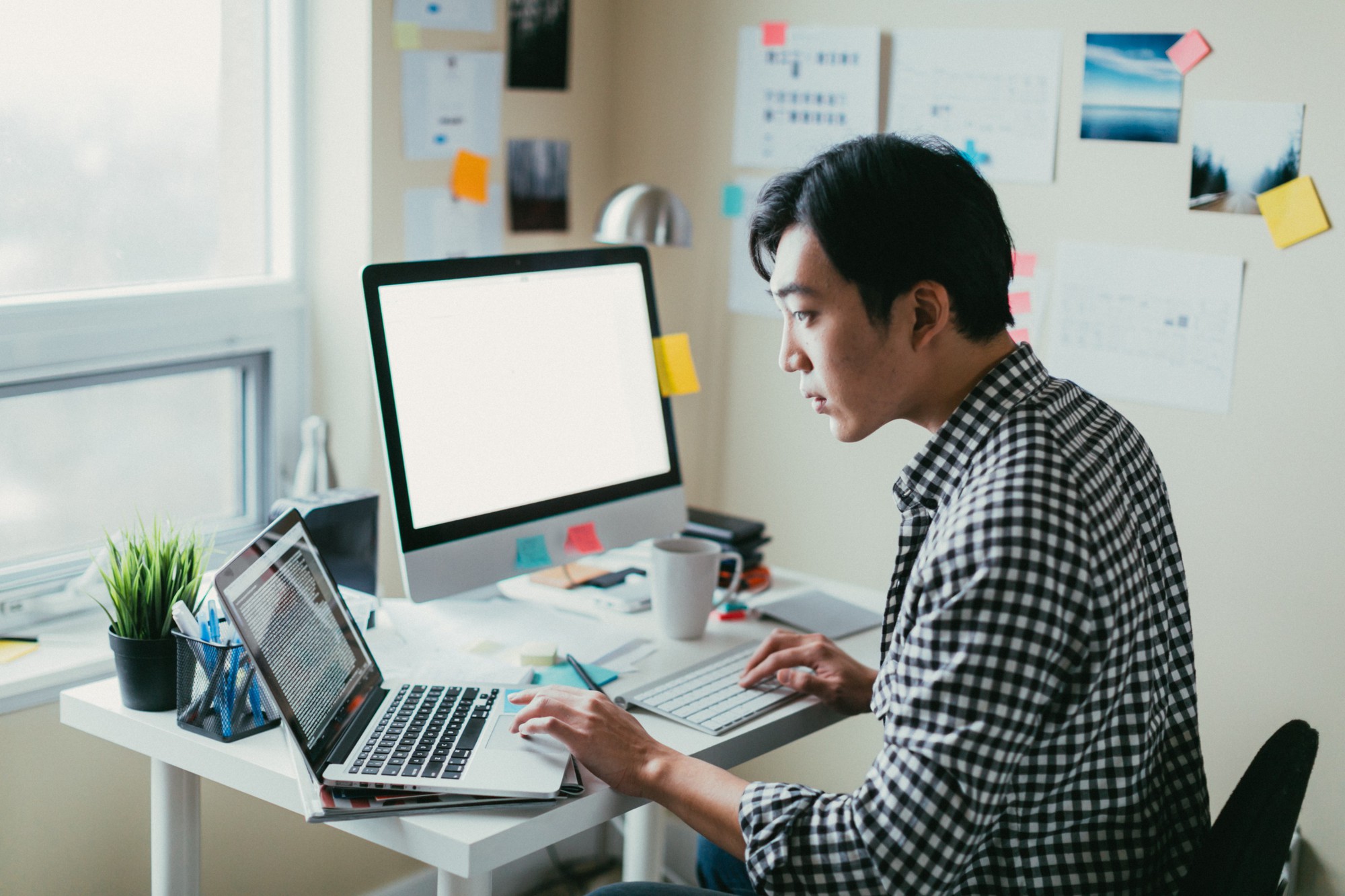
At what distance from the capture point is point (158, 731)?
1.35 metres

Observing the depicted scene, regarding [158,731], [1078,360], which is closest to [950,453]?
[158,731]

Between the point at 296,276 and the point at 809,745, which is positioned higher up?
the point at 296,276

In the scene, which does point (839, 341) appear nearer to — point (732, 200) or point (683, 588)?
point (683, 588)

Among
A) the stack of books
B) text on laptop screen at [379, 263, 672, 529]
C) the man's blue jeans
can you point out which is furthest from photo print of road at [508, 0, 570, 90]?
the man's blue jeans

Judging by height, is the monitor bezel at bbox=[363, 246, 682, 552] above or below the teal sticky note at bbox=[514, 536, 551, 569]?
above

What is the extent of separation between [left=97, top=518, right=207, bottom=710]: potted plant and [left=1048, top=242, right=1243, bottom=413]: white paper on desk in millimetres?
1415

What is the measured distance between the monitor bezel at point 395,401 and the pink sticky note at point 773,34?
765 millimetres

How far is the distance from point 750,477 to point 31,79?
1.42 metres

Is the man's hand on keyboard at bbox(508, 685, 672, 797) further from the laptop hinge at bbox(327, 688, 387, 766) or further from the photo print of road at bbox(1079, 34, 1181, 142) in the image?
the photo print of road at bbox(1079, 34, 1181, 142)

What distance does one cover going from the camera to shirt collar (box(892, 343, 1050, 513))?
1200mm

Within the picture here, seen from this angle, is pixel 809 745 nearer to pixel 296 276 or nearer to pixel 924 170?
pixel 296 276

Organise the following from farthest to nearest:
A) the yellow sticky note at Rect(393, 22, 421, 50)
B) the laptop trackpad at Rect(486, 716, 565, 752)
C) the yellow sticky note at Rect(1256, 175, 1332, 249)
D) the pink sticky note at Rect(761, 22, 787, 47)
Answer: the pink sticky note at Rect(761, 22, 787, 47)
the yellow sticky note at Rect(393, 22, 421, 50)
the yellow sticky note at Rect(1256, 175, 1332, 249)
the laptop trackpad at Rect(486, 716, 565, 752)

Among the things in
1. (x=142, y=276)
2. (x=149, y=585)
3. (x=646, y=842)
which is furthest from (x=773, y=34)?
(x=149, y=585)

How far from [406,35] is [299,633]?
3.84 feet
